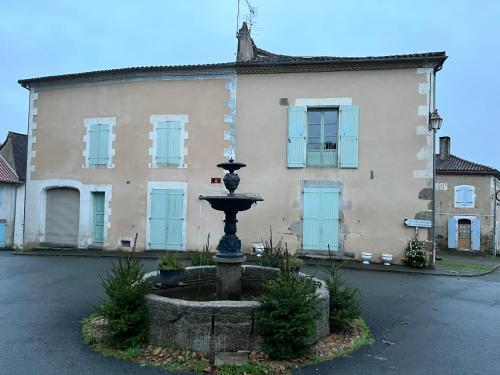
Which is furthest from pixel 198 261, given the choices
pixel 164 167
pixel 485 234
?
pixel 485 234

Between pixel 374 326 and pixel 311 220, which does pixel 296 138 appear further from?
pixel 374 326

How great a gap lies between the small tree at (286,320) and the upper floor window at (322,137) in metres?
8.13

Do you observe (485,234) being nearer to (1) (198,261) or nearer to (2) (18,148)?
(1) (198,261)

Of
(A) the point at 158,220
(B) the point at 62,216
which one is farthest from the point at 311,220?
(B) the point at 62,216

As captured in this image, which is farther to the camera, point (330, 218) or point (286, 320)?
point (330, 218)

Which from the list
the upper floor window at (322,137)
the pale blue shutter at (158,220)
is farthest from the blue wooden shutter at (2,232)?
the upper floor window at (322,137)

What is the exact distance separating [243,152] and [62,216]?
6.66 meters

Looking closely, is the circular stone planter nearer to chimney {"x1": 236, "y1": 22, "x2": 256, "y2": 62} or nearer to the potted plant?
the potted plant

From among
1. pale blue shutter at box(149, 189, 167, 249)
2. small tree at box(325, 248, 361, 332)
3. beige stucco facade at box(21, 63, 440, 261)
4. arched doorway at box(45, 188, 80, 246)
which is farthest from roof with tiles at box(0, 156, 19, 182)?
small tree at box(325, 248, 361, 332)

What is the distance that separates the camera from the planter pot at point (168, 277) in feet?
17.5

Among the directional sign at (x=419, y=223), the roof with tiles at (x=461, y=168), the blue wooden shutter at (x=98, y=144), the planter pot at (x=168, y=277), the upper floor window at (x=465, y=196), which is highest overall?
the roof with tiles at (x=461, y=168)

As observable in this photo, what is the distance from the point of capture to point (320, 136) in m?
12.0

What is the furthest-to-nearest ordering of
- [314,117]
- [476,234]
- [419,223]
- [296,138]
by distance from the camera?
[476,234]
[314,117]
[296,138]
[419,223]

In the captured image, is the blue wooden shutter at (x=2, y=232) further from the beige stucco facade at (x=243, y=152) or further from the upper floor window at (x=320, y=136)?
the upper floor window at (x=320, y=136)
